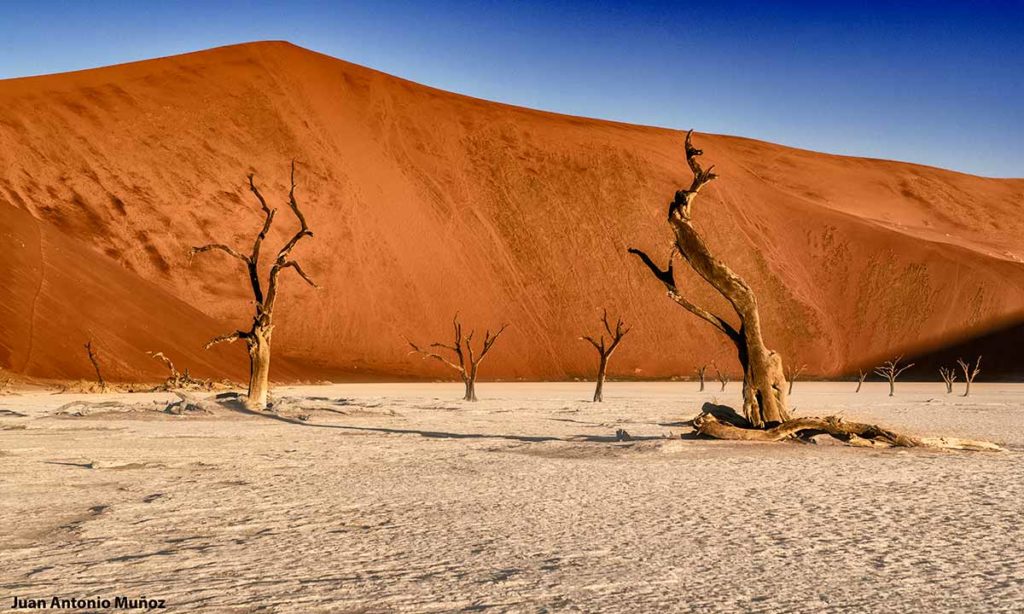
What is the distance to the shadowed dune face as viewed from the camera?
5962 cm

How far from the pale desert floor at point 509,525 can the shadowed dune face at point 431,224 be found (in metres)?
34.9

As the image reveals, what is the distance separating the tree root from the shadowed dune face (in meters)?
34.5

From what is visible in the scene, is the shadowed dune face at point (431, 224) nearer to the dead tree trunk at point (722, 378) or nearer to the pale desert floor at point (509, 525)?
the dead tree trunk at point (722, 378)

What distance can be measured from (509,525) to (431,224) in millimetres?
62666

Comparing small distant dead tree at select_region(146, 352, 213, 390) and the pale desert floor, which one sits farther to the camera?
small distant dead tree at select_region(146, 352, 213, 390)

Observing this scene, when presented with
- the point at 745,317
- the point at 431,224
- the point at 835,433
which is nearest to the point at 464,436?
the point at 745,317

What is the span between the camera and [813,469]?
39.9 feet

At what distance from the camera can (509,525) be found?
8289mm

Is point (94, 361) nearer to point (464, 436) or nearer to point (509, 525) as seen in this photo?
point (464, 436)

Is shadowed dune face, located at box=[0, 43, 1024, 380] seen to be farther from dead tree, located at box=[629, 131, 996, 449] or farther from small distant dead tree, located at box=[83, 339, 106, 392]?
dead tree, located at box=[629, 131, 996, 449]

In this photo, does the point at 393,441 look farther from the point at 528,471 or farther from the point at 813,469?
the point at 813,469

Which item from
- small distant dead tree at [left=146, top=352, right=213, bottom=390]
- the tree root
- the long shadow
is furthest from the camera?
small distant dead tree at [left=146, top=352, right=213, bottom=390]

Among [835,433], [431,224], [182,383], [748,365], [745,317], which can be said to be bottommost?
[182,383]

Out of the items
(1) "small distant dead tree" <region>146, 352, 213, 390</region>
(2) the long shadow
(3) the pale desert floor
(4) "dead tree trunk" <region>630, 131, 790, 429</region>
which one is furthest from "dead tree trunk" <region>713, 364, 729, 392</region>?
(3) the pale desert floor
